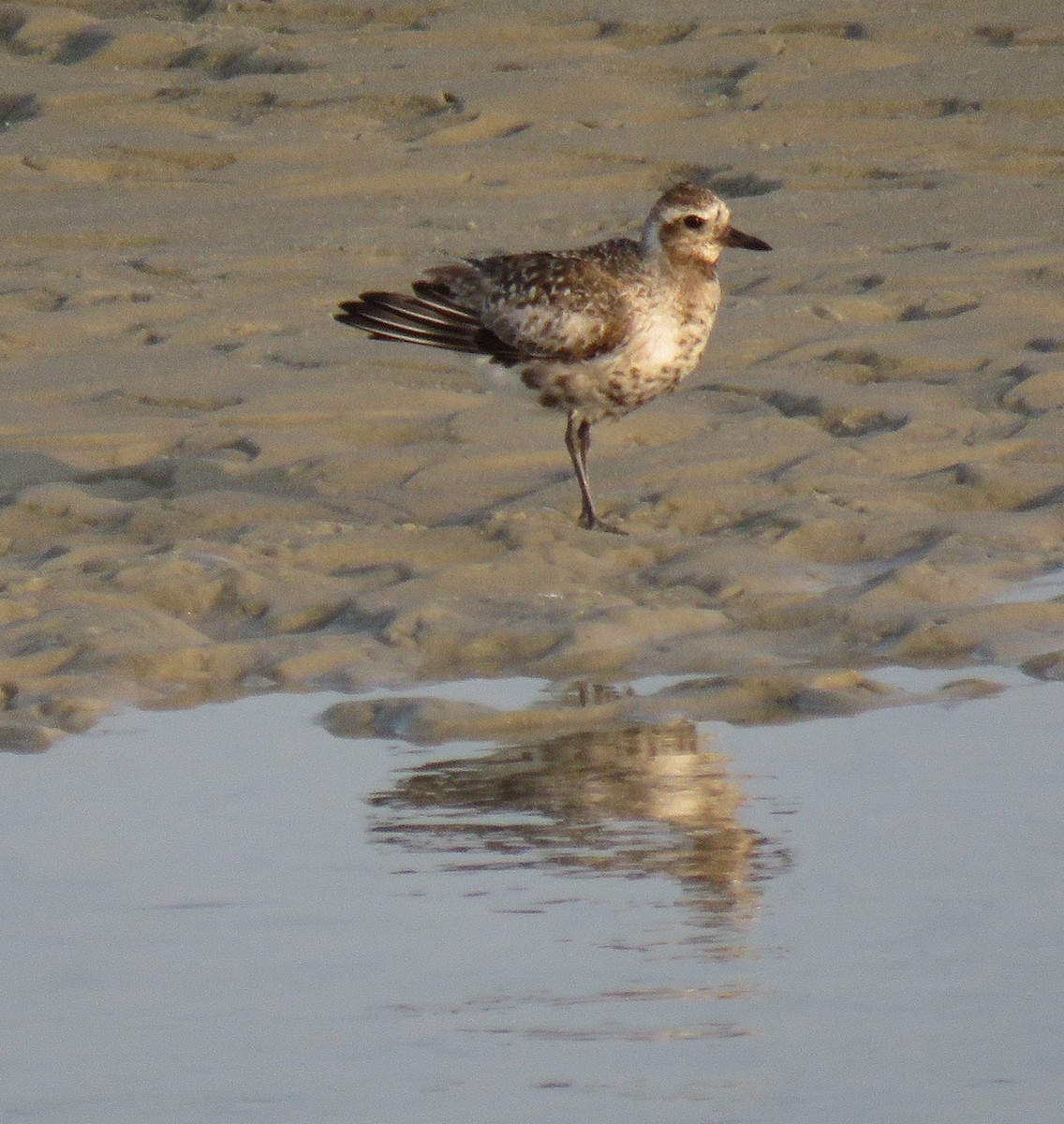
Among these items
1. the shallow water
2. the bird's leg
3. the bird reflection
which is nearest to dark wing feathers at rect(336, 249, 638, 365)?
the bird's leg

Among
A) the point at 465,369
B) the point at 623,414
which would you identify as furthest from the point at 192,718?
the point at 465,369

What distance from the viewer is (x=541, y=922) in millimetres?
4500

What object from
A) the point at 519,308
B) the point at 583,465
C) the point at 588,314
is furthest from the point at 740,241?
the point at 583,465

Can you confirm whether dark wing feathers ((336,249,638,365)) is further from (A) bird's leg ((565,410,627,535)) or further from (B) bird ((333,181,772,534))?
(A) bird's leg ((565,410,627,535))

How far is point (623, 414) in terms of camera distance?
7.99 m

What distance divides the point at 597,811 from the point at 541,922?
65cm

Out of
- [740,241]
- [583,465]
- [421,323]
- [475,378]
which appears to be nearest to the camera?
[583,465]

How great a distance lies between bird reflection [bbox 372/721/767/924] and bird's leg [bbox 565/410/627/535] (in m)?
1.70

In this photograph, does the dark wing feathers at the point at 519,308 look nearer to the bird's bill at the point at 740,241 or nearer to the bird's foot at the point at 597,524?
the bird's bill at the point at 740,241

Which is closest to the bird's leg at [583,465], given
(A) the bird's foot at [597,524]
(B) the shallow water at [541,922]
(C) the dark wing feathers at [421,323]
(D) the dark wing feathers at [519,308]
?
(A) the bird's foot at [597,524]

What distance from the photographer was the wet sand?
21.1 ft

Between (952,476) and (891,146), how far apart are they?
13.3 ft

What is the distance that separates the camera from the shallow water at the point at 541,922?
381 centimetres

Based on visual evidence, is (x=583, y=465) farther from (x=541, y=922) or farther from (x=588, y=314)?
(x=541, y=922)
